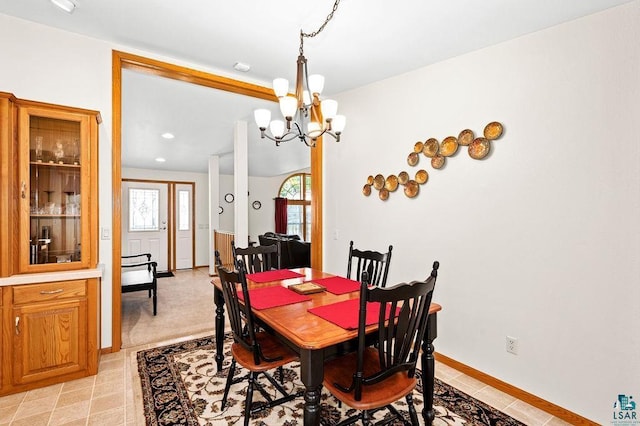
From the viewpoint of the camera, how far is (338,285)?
2.25m

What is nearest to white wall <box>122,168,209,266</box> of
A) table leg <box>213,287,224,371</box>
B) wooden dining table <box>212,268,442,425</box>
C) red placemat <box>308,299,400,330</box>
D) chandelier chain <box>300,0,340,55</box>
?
table leg <box>213,287,224,371</box>

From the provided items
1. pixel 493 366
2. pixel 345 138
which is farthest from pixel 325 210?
pixel 493 366

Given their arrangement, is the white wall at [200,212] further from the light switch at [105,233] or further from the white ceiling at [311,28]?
the light switch at [105,233]

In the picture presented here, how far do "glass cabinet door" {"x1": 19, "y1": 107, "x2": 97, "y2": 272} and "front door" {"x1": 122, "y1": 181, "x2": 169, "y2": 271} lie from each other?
488 centimetres

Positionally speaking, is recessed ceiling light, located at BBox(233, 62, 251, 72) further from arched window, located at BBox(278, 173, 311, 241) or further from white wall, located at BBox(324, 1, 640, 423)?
arched window, located at BBox(278, 173, 311, 241)

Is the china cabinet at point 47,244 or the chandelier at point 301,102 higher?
the chandelier at point 301,102

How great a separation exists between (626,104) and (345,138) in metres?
2.38

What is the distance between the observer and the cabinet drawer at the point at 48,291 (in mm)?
2113

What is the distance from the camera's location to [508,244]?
2.30 metres

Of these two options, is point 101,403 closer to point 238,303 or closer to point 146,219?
point 238,303

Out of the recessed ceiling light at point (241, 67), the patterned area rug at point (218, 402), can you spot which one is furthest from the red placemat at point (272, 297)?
the recessed ceiling light at point (241, 67)

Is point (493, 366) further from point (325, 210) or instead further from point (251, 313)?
point (325, 210)

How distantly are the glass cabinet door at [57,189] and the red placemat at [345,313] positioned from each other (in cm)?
189

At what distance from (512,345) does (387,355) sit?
137cm
